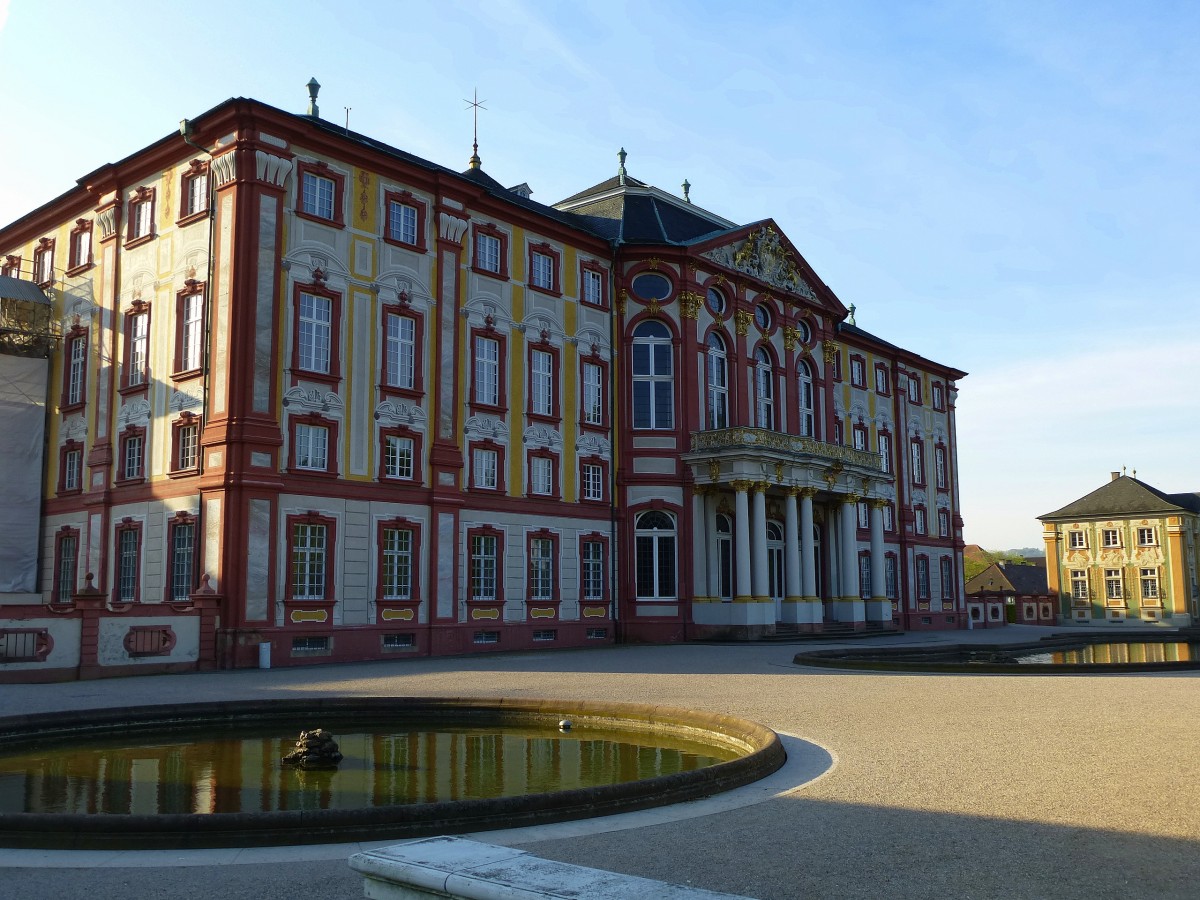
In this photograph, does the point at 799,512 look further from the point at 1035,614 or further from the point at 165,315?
the point at 1035,614

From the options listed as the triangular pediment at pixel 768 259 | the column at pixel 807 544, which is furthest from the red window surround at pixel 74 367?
the column at pixel 807 544

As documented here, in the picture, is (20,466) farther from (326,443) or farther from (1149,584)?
(1149,584)

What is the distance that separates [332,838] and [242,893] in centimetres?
141

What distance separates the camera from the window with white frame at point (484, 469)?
1350 inches

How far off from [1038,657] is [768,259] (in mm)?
19856

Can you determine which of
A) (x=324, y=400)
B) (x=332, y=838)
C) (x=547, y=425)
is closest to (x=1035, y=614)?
(x=547, y=425)

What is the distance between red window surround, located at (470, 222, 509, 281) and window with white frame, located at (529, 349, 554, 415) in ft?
9.49

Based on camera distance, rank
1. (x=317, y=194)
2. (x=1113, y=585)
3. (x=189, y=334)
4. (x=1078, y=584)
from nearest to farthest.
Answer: (x=189, y=334)
(x=317, y=194)
(x=1113, y=585)
(x=1078, y=584)

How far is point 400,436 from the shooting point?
105 ft

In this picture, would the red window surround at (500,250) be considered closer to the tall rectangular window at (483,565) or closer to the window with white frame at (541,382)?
the window with white frame at (541,382)

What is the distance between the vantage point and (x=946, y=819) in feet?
28.4

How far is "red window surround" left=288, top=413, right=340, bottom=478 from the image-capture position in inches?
1147

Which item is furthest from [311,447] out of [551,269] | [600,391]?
[600,391]

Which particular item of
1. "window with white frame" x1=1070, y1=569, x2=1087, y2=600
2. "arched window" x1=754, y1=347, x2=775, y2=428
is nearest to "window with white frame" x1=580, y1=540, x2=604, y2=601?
"arched window" x1=754, y1=347, x2=775, y2=428
